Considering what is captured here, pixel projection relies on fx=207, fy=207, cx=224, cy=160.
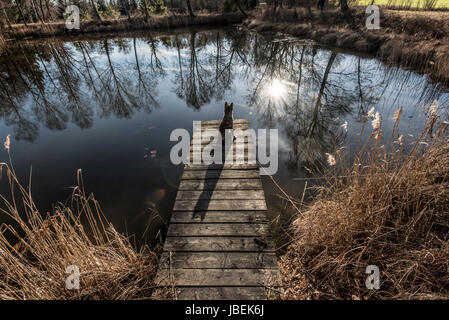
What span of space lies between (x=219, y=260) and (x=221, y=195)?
134 centimetres

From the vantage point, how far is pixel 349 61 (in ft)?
40.7

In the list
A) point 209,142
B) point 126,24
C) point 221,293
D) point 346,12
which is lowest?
point 221,293

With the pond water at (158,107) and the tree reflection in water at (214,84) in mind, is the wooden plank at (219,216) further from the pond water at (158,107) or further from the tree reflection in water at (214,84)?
the tree reflection in water at (214,84)

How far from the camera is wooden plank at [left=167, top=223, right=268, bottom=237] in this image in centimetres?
315

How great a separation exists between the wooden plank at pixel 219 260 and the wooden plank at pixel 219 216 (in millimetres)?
603

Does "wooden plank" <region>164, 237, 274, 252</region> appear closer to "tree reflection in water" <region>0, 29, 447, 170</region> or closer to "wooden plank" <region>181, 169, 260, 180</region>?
"wooden plank" <region>181, 169, 260, 180</region>

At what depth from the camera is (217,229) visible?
A: 10.6 ft

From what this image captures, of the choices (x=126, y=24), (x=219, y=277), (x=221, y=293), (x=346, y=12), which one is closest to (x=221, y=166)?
(x=219, y=277)

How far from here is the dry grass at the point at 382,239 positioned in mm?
2329

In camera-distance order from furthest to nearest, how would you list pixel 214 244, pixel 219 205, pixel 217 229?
1. pixel 219 205
2. pixel 217 229
3. pixel 214 244

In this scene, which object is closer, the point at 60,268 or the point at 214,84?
the point at 60,268

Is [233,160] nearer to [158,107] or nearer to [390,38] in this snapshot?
[158,107]
